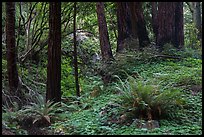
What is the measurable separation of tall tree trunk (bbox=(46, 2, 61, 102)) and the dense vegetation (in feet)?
1.20

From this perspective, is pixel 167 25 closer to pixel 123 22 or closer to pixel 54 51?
pixel 123 22

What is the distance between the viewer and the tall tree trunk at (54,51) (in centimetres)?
766

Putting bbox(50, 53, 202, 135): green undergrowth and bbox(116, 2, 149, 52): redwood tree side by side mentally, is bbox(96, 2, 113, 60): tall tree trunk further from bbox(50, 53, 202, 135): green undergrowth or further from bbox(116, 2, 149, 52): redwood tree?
bbox(50, 53, 202, 135): green undergrowth

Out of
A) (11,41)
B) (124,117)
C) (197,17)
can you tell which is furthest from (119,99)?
(197,17)

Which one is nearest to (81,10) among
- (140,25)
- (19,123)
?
(140,25)

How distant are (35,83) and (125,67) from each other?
3001mm

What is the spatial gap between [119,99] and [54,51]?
7.16 ft

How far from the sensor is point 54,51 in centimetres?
777

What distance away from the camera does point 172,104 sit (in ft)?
18.9

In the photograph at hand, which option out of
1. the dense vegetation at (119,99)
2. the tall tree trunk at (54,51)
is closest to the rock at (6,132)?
the dense vegetation at (119,99)

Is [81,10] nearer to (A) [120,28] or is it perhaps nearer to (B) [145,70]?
(A) [120,28]

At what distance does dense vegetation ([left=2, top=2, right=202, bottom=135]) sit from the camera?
554cm

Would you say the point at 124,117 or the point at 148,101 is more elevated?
the point at 148,101

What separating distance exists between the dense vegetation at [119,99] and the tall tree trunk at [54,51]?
1.20 feet
